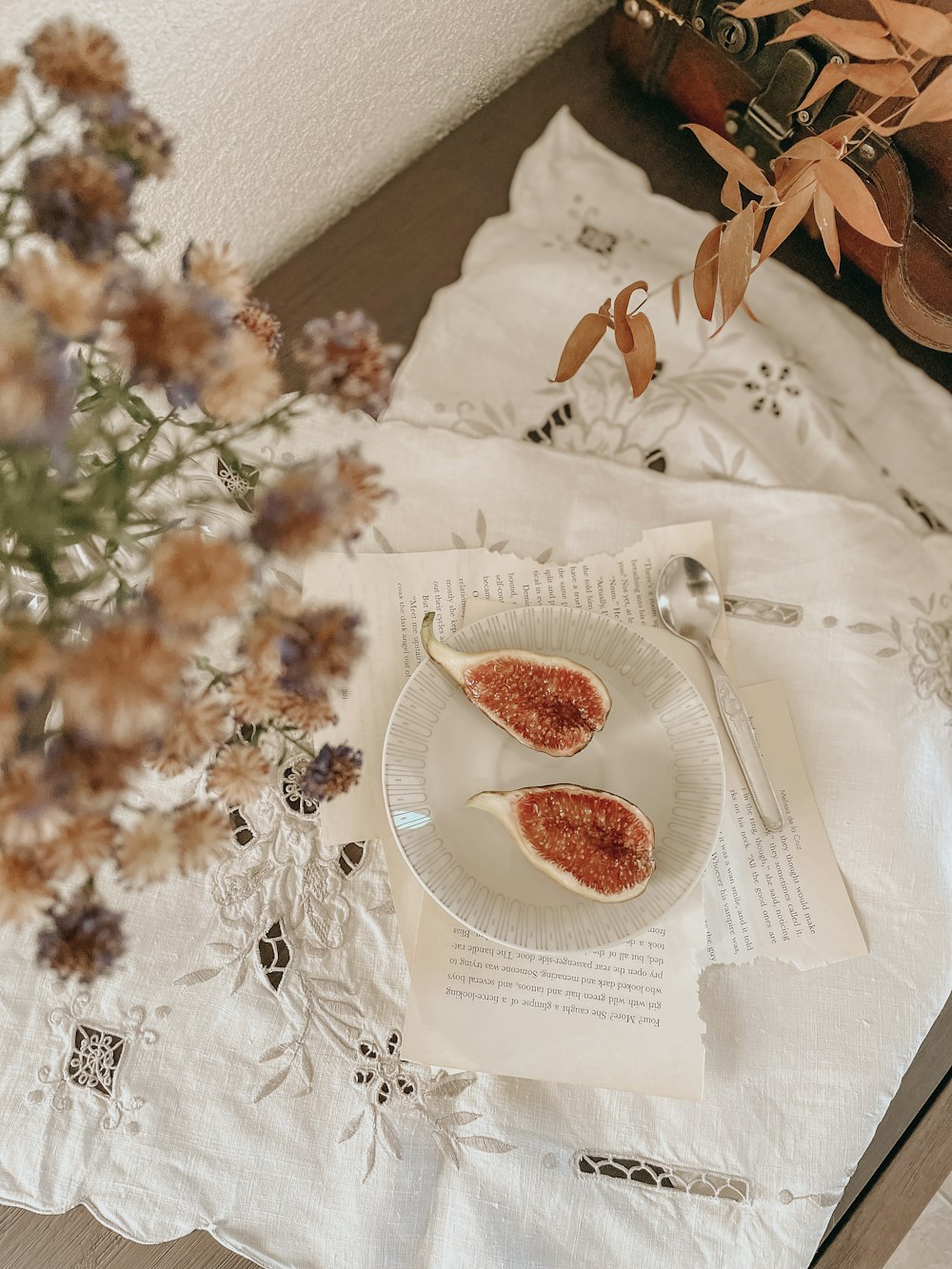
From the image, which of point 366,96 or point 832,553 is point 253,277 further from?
point 832,553

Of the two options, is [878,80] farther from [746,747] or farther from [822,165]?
[746,747]

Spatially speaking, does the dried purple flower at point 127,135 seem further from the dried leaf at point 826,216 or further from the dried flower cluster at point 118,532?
the dried leaf at point 826,216

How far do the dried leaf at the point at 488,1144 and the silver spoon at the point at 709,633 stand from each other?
1.01 feet

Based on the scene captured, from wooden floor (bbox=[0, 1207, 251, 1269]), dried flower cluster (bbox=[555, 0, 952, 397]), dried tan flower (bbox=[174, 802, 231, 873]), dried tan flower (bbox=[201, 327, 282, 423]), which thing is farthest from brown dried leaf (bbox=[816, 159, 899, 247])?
wooden floor (bbox=[0, 1207, 251, 1269])

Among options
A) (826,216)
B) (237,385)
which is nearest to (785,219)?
(826,216)

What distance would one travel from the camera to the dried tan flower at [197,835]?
366mm

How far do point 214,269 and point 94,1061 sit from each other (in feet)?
1.83

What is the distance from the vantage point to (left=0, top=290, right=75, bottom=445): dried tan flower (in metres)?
0.30

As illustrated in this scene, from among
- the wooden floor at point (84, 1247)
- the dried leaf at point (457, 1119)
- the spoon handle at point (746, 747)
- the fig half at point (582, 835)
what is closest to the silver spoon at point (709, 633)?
the spoon handle at point (746, 747)

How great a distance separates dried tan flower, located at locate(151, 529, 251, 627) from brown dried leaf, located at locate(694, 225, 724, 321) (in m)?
0.39

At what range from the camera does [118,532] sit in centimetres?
36

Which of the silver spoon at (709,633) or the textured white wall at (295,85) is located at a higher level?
the textured white wall at (295,85)

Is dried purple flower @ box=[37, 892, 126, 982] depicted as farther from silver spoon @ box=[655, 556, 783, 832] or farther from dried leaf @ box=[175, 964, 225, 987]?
silver spoon @ box=[655, 556, 783, 832]

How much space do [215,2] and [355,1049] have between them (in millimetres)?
796
